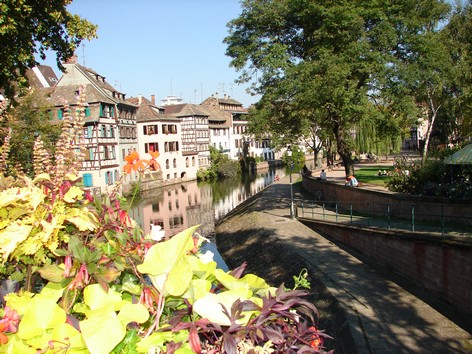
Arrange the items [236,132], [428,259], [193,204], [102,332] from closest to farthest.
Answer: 1. [102,332]
2. [428,259]
3. [193,204]
4. [236,132]

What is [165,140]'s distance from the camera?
62094 millimetres

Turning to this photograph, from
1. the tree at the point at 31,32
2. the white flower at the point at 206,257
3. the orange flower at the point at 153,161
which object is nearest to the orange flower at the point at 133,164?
the orange flower at the point at 153,161

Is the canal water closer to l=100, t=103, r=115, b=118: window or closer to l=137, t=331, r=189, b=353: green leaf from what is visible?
l=100, t=103, r=115, b=118: window

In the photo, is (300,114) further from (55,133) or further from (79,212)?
(79,212)

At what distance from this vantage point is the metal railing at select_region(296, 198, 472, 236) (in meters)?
13.3

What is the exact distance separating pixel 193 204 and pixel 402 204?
104 ft

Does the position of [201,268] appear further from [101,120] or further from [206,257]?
[101,120]

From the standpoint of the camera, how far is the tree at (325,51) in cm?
1995

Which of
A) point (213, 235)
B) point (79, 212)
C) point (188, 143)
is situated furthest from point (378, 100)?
point (188, 143)

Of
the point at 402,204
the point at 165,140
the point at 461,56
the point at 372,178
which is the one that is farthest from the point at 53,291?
the point at 165,140

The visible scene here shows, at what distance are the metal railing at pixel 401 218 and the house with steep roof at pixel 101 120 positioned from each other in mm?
27473

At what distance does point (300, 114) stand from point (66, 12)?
1348 centimetres

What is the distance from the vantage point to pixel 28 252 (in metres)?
1.79

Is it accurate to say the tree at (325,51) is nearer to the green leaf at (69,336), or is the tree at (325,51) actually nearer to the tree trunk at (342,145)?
the tree trunk at (342,145)
